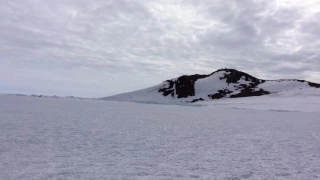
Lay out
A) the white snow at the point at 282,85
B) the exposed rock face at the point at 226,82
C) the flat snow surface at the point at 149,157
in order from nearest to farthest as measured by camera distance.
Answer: the flat snow surface at the point at 149,157, the white snow at the point at 282,85, the exposed rock face at the point at 226,82

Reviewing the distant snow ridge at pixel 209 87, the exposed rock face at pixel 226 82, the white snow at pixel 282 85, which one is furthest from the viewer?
the exposed rock face at pixel 226 82

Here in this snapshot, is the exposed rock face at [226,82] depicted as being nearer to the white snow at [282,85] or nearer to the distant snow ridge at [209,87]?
the distant snow ridge at [209,87]

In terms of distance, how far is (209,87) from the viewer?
287 feet

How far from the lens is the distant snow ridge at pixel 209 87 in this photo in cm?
7994

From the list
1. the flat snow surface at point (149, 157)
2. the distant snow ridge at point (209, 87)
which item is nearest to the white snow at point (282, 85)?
the distant snow ridge at point (209, 87)

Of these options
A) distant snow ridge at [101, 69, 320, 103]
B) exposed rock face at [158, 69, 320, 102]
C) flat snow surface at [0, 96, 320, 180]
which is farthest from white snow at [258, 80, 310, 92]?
flat snow surface at [0, 96, 320, 180]

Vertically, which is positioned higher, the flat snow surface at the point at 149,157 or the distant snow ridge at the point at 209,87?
the distant snow ridge at the point at 209,87

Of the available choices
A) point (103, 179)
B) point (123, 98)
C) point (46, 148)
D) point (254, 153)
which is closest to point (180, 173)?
point (103, 179)

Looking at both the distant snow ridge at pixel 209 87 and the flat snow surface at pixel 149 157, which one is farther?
the distant snow ridge at pixel 209 87

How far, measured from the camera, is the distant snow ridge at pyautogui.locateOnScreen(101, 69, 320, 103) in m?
79.9

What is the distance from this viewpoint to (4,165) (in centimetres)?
620

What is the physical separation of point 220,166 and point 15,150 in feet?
15.8

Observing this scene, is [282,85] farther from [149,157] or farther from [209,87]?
[149,157]

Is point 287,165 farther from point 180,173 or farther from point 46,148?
point 46,148
